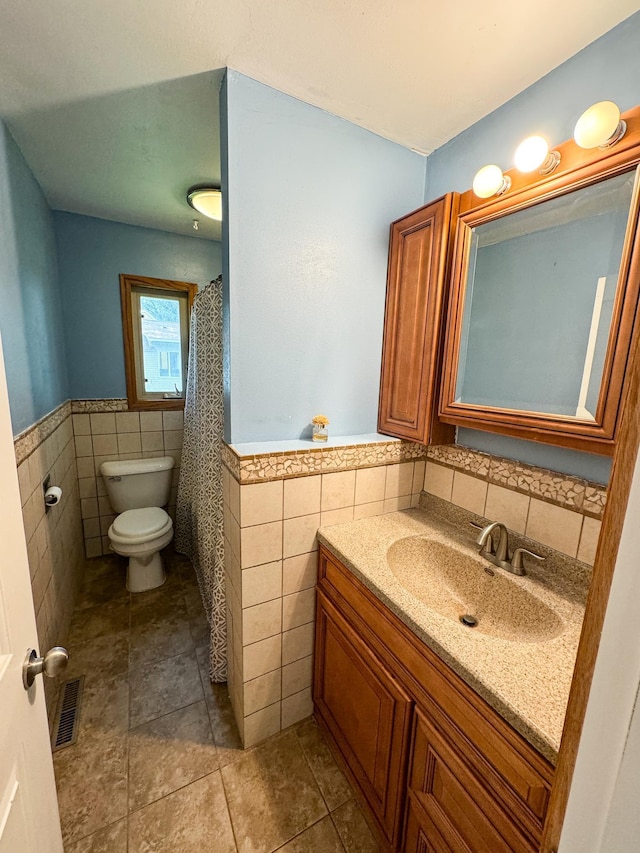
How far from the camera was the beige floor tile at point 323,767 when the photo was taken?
45.6 inches

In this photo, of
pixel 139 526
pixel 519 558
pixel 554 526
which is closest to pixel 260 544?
pixel 519 558

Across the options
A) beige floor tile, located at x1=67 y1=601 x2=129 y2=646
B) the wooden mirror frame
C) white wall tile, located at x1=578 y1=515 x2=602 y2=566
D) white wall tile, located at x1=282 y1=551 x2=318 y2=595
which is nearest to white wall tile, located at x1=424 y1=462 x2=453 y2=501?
the wooden mirror frame

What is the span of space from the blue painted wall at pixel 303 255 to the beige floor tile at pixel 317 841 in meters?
1.26

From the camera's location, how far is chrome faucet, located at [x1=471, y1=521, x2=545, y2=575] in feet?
3.42

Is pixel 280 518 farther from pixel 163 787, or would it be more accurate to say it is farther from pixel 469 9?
pixel 469 9

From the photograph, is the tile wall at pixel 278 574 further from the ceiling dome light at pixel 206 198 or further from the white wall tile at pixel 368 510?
the ceiling dome light at pixel 206 198

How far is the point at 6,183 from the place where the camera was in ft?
4.24

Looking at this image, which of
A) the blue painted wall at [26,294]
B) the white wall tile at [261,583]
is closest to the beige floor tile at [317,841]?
the white wall tile at [261,583]

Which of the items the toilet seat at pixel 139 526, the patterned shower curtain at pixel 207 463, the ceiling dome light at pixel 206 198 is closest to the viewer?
the patterned shower curtain at pixel 207 463

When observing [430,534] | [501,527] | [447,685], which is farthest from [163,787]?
[501,527]

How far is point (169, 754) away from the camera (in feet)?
4.11

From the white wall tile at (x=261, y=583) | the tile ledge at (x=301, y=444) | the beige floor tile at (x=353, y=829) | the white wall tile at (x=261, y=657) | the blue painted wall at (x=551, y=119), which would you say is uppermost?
the blue painted wall at (x=551, y=119)

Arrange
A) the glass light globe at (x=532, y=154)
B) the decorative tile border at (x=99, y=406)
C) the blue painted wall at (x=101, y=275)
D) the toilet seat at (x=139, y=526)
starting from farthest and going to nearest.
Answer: the decorative tile border at (x=99, y=406) < the blue painted wall at (x=101, y=275) < the toilet seat at (x=139, y=526) < the glass light globe at (x=532, y=154)

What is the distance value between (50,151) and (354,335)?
1551 mm
